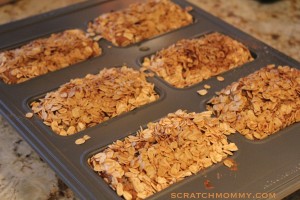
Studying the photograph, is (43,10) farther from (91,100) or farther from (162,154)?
(162,154)

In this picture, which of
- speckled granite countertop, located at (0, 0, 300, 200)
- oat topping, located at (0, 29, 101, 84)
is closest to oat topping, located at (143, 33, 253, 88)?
oat topping, located at (0, 29, 101, 84)

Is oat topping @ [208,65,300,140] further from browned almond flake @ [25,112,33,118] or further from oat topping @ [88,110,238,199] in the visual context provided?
browned almond flake @ [25,112,33,118]

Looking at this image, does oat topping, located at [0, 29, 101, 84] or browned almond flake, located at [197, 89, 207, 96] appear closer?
browned almond flake, located at [197, 89, 207, 96]

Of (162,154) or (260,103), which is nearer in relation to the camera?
(162,154)

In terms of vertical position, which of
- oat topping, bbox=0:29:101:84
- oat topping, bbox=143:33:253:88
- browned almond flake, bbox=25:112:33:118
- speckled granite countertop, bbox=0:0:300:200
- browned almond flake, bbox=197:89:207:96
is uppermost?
oat topping, bbox=0:29:101:84

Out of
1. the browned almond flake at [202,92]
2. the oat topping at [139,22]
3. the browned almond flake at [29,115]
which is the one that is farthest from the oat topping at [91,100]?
the oat topping at [139,22]

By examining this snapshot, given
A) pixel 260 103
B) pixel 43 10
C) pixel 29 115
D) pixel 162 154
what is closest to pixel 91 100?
pixel 29 115
